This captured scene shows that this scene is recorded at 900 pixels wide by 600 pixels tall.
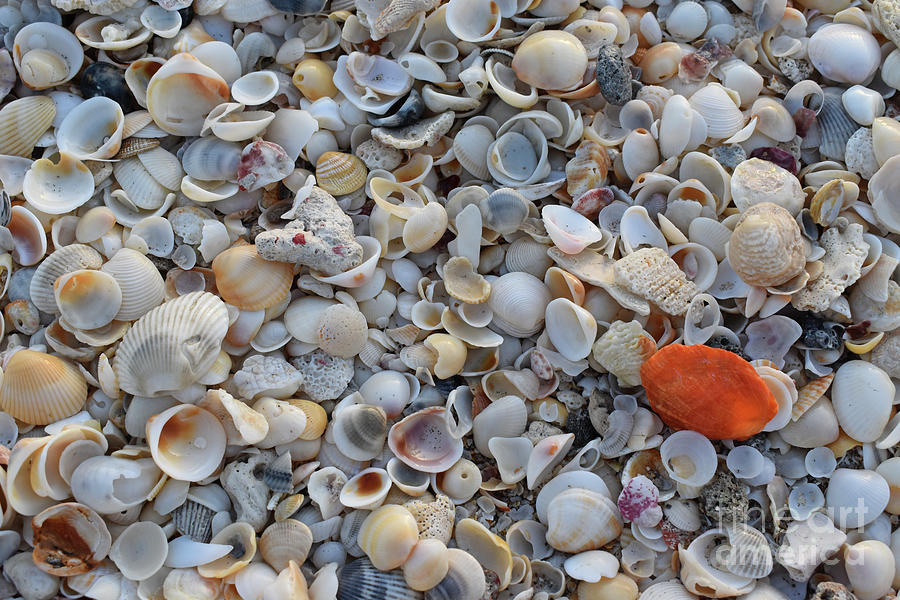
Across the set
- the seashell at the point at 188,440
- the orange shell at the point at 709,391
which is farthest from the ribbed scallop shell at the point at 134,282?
the orange shell at the point at 709,391

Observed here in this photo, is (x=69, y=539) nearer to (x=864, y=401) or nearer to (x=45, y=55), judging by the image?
(x=45, y=55)

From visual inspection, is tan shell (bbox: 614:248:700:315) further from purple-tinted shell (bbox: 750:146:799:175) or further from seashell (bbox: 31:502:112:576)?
seashell (bbox: 31:502:112:576)

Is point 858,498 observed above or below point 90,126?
below

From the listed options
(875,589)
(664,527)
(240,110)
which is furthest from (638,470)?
(240,110)

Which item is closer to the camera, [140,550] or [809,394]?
[140,550]

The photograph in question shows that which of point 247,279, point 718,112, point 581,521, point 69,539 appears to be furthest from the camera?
point 718,112

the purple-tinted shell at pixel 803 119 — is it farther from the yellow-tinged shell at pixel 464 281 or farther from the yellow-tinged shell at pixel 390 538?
the yellow-tinged shell at pixel 390 538

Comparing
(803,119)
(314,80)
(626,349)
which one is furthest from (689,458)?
(314,80)
